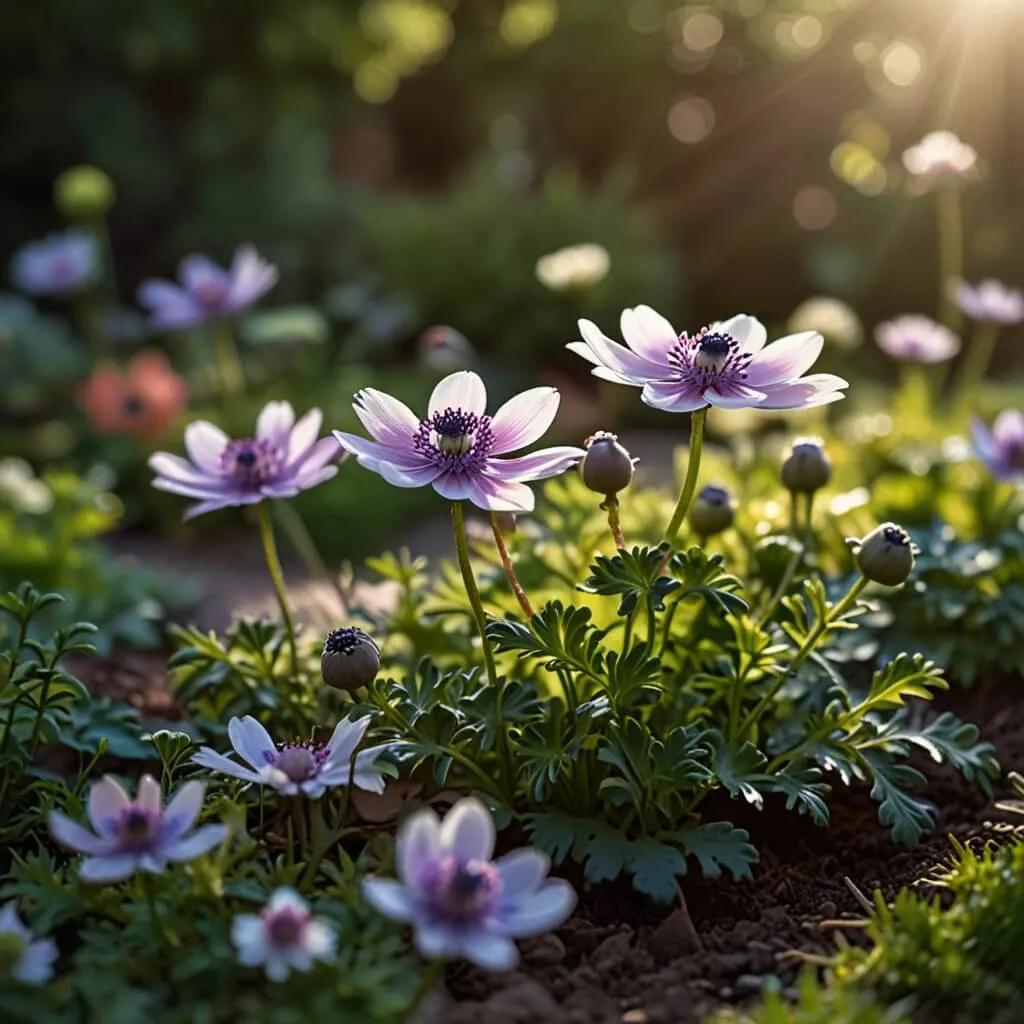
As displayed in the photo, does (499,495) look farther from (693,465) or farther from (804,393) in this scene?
(804,393)

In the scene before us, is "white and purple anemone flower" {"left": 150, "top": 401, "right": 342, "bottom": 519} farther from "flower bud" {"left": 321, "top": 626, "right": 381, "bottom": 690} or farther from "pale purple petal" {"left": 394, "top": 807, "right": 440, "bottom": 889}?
"pale purple petal" {"left": 394, "top": 807, "right": 440, "bottom": 889}

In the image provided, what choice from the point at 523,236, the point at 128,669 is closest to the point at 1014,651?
the point at 128,669

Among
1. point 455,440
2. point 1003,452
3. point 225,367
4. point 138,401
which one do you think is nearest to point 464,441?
point 455,440

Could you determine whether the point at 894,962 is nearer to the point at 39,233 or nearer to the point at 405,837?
the point at 405,837

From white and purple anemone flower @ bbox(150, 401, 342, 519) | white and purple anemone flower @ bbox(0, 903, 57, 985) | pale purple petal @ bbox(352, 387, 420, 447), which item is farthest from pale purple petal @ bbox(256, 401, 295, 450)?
white and purple anemone flower @ bbox(0, 903, 57, 985)

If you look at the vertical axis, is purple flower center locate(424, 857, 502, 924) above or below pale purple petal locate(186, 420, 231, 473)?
below

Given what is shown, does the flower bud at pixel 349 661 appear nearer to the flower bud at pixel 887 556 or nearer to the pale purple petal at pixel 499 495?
the pale purple petal at pixel 499 495

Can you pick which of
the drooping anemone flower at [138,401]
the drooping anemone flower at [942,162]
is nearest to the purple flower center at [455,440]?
the drooping anemone flower at [942,162]
